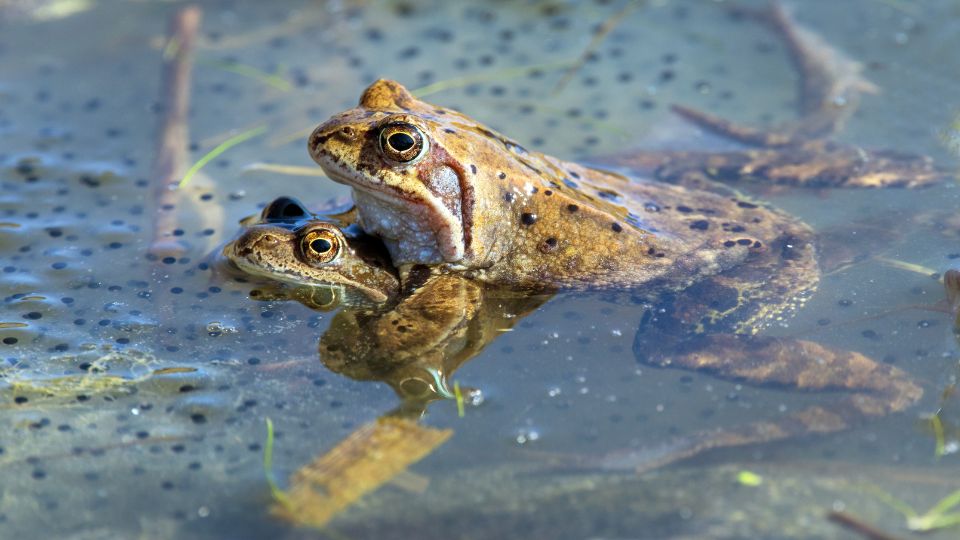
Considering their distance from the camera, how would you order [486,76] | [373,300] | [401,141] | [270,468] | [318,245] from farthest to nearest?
[486,76], [373,300], [318,245], [401,141], [270,468]

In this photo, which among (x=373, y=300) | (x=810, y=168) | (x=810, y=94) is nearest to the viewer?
(x=373, y=300)

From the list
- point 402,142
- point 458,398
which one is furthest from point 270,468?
point 402,142

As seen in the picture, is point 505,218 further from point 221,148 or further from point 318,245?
point 221,148

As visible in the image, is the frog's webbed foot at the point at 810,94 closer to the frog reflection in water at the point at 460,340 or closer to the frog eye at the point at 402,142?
the frog reflection in water at the point at 460,340

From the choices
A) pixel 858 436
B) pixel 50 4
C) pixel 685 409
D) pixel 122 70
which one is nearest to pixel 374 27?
pixel 122 70

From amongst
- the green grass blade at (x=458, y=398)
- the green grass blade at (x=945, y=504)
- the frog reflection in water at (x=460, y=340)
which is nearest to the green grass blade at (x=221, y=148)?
the frog reflection in water at (x=460, y=340)

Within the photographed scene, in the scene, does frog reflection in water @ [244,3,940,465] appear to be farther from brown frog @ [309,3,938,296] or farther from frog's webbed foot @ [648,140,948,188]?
frog's webbed foot @ [648,140,948,188]

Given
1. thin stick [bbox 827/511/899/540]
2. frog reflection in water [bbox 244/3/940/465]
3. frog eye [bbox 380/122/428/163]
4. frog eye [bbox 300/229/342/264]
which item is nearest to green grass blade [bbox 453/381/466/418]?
frog reflection in water [bbox 244/3/940/465]

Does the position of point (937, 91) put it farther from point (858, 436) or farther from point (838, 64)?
point (858, 436)
